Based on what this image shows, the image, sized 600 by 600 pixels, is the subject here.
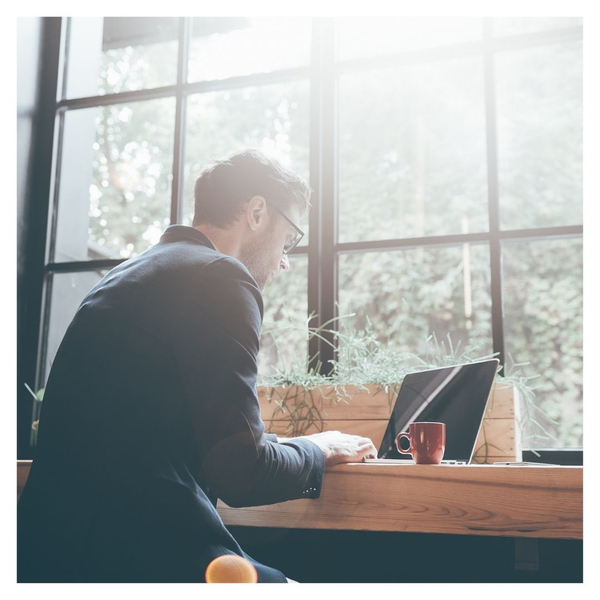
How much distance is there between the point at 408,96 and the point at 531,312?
2186 mm

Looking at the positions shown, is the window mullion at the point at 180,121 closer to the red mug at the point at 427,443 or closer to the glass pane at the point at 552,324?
the red mug at the point at 427,443

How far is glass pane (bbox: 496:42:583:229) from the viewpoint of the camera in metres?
5.24

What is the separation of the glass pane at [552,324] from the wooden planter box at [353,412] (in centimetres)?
331

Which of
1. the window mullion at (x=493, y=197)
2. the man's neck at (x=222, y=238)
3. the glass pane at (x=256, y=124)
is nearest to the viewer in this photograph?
the man's neck at (x=222, y=238)

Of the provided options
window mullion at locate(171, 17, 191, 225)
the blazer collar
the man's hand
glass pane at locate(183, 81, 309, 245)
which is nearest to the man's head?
the blazer collar

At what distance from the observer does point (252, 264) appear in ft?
4.97

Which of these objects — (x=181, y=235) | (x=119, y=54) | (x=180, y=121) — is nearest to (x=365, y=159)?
(x=119, y=54)

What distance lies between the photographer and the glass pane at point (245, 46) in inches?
99.3

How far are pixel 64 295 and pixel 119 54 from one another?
114cm

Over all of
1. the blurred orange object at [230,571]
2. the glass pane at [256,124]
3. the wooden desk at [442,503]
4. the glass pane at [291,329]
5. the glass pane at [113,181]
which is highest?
the glass pane at [256,124]

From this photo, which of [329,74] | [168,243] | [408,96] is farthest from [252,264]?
[408,96]

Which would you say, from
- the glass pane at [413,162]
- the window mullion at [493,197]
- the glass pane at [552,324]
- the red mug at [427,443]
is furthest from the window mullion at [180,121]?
the glass pane at [552,324]

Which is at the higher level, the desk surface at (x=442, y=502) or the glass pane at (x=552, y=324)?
the glass pane at (x=552, y=324)

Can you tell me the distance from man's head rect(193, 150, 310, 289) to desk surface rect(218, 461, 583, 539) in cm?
53
